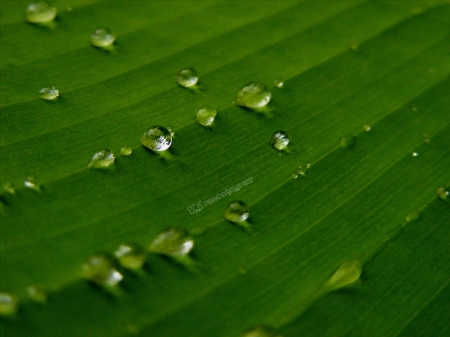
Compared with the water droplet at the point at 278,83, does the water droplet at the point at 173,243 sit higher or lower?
lower

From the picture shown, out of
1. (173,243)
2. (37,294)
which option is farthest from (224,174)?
(37,294)

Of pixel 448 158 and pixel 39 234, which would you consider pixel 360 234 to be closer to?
pixel 448 158

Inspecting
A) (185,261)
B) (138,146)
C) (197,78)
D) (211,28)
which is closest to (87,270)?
(185,261)

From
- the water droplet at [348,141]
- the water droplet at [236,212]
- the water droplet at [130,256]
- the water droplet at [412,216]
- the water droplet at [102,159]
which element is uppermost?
the water droplet at [102,159]

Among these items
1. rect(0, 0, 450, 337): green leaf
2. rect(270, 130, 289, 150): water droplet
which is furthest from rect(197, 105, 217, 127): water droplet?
rect(270, 130, 289, 150): water droplet

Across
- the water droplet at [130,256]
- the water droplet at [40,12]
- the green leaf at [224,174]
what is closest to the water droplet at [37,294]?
the green leaf at [224,174]

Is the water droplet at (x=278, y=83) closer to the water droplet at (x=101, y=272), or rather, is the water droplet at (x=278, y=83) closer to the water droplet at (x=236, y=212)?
the water droplet at (x=236, y=212)
